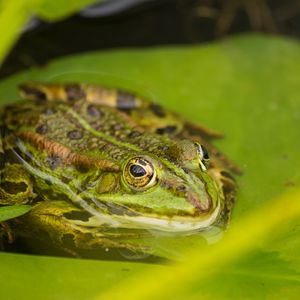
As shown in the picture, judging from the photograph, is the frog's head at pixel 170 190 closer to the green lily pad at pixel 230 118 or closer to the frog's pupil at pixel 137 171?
the frog's pupil at pixel 137 171

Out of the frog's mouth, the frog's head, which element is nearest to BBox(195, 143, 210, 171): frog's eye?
the frog's head

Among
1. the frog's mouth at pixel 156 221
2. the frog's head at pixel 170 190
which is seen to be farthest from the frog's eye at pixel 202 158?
the frog's mouth at pixel 156 221

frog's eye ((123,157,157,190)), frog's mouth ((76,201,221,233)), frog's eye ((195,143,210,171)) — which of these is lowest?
frog's mouth ((76,201,221,233))

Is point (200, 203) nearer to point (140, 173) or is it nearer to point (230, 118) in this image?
point (140, 173)

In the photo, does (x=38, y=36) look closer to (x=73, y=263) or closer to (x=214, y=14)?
(x=214, y=14)

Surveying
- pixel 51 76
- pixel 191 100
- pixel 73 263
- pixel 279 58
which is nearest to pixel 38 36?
pixel 51 76

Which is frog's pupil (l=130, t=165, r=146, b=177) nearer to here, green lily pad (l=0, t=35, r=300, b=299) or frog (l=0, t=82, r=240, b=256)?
frog (l=0, t=82, r=240, b=256)

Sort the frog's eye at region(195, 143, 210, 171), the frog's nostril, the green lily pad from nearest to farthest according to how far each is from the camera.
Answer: the green lily pad
the frog's nostril
the frog's eye at region(195, 143, 210, 171)
